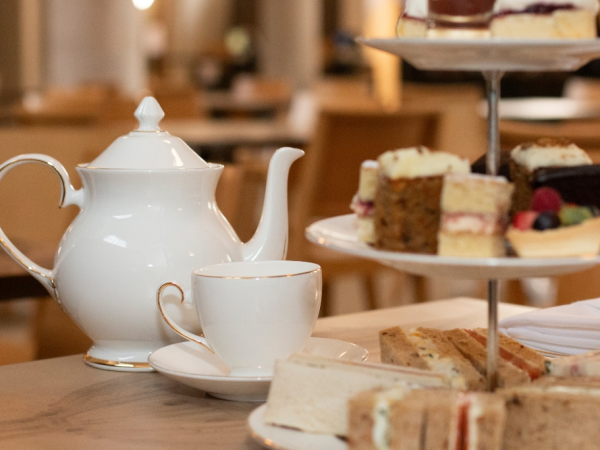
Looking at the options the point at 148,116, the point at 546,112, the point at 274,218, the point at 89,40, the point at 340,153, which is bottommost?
the point at 546,112

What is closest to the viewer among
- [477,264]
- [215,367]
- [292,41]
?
[477,264]

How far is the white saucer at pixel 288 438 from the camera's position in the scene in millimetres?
620

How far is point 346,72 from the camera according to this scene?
14.8 metres

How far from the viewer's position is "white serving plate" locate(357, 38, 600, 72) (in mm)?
603

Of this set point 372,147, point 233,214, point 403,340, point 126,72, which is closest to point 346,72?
point 126,72

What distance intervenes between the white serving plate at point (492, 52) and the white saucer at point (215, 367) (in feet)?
0.87

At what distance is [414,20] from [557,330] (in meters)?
0.42

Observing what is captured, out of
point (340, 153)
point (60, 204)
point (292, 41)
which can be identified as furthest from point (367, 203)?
point (292, 41)

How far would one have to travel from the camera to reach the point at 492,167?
Result: 0.69 m

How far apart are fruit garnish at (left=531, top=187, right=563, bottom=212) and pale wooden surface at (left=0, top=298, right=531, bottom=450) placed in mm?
278

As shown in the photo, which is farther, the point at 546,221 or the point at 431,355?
the point at 431,355

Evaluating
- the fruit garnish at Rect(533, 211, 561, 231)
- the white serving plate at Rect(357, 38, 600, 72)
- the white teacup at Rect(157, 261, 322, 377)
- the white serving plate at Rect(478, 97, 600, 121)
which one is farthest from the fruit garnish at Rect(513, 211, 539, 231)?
the white serving plate at Rect(478, 97, 600, 121)

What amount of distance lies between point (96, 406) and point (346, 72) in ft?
46.9

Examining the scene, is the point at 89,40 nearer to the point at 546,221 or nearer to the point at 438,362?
the point at 438,362
